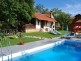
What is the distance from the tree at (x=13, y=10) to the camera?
26359 millimetres

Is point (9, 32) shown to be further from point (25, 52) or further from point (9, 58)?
point (9, 58)

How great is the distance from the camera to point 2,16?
27.4m

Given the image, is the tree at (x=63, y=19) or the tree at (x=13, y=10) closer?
the tree at (x=13, y=10)

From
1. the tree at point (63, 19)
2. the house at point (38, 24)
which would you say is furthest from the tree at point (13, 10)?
the tree at point (63, 19)

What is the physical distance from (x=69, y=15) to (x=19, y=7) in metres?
39.5

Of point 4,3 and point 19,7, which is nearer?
point 4,3

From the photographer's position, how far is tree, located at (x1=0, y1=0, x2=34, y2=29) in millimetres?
26359

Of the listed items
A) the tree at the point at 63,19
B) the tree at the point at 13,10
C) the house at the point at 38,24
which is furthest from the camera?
the tree at the point at 63,19

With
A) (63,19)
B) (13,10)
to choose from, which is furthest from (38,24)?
(63,19)

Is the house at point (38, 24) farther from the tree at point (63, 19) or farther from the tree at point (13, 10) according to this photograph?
the tree at point (63, 19)

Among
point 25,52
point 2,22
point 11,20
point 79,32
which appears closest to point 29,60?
point 25,52

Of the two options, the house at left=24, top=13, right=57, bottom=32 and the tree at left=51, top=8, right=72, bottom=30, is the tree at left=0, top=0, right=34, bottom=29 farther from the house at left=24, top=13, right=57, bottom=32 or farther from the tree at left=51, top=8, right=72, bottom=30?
the tree at left=51, top=8, right=72, bottom=30

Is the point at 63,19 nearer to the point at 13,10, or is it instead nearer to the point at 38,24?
the point at 38,24

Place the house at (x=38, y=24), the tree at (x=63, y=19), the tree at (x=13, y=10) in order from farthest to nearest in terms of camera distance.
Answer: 1. the tree at (x=63, y=19)
2. the house at (x=38, y=24)
3. the tree at (x=13, y=10)
